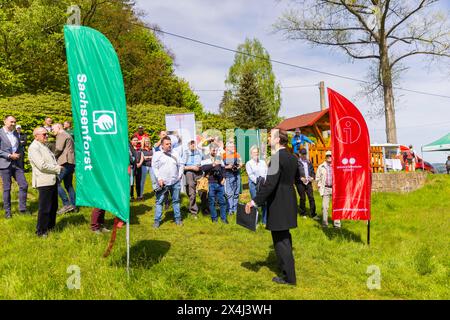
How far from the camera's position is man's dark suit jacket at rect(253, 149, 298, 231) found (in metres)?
5.49

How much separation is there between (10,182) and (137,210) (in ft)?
10.5

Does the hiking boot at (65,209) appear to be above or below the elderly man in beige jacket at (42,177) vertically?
below

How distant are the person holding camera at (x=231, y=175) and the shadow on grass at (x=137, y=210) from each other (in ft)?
7.68

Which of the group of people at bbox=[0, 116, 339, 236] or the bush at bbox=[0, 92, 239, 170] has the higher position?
the bush at bbox=[0, 92, 239, 170]

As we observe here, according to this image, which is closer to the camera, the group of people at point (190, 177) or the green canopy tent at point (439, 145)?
the group of people at point (190, 177)

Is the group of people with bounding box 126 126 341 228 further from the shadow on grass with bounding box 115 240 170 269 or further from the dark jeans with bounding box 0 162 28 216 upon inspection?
the dark jeans with bounding box 0 162 28 216

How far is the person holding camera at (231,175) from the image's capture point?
9.68 metres

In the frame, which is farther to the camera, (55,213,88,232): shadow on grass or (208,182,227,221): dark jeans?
(208,182,227,221): dark jeans

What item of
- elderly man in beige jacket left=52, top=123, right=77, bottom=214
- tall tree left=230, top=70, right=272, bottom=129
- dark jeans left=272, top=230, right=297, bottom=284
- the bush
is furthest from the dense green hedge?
tall tree left=230, top=70, right=272, bottom=129

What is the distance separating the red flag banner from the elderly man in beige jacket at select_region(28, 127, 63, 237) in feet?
19.9

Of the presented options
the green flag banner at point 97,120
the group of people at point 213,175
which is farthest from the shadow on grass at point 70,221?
the green flag banner at point 97,120

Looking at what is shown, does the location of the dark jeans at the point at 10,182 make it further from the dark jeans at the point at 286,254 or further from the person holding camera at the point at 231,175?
the dark jeans at the point at 286,254
